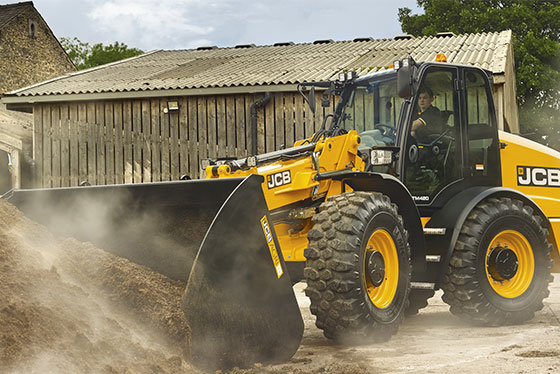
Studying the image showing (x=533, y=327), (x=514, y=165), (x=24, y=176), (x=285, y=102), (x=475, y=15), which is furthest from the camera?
(x=475, y=15)

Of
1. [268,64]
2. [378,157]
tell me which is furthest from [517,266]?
[268,64]

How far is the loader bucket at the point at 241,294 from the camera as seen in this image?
4984 millimetres

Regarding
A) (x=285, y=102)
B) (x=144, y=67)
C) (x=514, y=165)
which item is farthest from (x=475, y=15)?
(x=514, y=165)

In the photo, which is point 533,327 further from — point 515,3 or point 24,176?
point 515,3

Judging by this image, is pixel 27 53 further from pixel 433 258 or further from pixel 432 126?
pixel 433 258

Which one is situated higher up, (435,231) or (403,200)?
→ (403,200)

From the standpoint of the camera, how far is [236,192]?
16.8 feet

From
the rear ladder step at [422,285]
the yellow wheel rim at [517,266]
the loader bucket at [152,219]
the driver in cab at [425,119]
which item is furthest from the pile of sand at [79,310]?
the yellow wheel rim at [517,266]

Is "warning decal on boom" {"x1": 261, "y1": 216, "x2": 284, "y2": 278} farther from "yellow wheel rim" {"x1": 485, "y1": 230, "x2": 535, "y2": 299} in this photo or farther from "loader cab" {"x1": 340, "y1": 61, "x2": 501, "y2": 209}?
"yellow wheel rim" {"x1": 485, "y1": 230, "x2": 535, "y2": 299}

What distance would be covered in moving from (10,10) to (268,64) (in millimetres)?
17866

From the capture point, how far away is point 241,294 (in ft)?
16.8

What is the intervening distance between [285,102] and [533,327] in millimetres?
8852

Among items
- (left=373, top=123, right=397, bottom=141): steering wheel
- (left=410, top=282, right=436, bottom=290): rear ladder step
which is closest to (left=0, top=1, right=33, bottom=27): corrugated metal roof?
(left=373, top=123, right=397, bottom=141): steering wheel

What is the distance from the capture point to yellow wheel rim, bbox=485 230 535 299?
24.6ft
